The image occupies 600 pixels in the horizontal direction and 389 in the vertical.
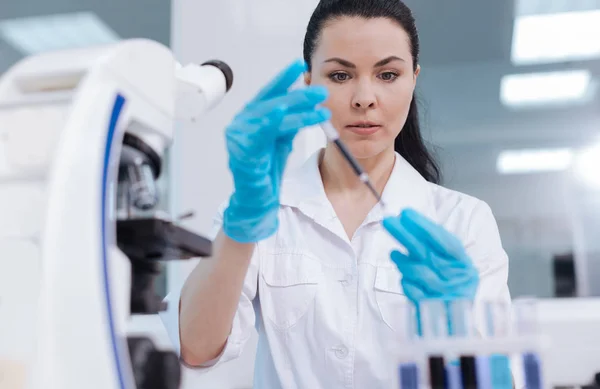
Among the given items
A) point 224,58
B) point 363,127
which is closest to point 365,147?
point 363,127

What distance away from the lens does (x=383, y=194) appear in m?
1.52

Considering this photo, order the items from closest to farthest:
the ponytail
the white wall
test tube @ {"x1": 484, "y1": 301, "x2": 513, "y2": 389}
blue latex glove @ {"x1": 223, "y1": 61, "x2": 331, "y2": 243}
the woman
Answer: test tube @ {"x1": 484, "y1": 301, "x2": 513, "y2": 389} < blue latex glove @ {"x1": 223, "y1": 61, "x2": 331, "y2": 243} < the woman < the ponytail < the white wall

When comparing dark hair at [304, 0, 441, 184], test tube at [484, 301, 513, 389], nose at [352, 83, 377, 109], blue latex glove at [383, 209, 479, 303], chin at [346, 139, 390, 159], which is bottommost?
test tube at [484, 301, 513, 389]

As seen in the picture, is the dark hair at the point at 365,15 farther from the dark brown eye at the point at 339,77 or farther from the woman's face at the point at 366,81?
the dark brown eye at the point at 339,77

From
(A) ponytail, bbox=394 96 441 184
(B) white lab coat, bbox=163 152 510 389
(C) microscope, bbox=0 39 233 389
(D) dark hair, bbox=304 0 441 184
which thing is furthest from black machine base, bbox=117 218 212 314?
(A) ponytail, bbox=394 96 441 184

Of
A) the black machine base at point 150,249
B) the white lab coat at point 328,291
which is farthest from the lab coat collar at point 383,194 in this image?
the black machine base at point 150,249

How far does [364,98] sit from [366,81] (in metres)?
0.05

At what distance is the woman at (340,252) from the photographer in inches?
51.5

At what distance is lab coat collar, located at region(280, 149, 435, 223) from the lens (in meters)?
1.49

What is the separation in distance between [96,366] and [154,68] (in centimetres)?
36

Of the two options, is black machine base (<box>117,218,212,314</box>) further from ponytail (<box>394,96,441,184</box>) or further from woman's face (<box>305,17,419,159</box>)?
ponytail (<box>394,96,441,184</box>)

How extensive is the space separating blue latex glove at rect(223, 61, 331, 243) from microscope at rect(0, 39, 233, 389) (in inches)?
7.7

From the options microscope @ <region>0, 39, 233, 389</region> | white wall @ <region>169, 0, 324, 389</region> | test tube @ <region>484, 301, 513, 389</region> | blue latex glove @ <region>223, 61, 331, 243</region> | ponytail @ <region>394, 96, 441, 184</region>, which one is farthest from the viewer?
white wall @ <region>169, 0, 324, 389</region>

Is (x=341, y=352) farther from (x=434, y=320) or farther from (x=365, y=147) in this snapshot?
(x=434, y=320)
